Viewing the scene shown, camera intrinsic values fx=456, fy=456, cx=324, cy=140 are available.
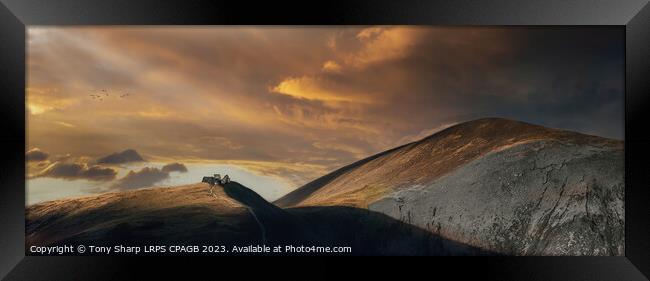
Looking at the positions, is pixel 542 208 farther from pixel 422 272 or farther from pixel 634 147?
pixel 422 272

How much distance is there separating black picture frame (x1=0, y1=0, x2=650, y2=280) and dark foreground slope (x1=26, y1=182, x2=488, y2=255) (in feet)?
0.55

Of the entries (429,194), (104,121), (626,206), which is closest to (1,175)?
(104,121)

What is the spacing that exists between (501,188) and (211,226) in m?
2.40

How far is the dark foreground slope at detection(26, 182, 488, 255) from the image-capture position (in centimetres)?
372

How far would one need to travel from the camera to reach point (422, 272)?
370 cm

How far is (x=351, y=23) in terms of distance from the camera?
12.0 ft

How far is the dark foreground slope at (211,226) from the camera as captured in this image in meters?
3.72

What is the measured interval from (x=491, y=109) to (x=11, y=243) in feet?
13.2

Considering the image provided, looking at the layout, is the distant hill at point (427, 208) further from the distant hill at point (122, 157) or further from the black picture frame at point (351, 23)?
the distant hill at point (122, 157)

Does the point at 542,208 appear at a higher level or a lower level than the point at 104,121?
lower

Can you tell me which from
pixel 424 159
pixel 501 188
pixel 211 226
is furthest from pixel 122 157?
pixel 501 188

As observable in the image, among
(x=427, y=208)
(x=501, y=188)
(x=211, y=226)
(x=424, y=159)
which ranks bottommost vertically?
(x=211, y=226)

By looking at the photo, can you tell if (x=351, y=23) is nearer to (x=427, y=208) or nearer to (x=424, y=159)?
(x=424, y=159)

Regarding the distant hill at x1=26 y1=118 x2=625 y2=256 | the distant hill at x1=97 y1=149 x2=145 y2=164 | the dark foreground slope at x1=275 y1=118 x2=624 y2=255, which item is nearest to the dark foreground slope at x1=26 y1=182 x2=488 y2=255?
the distant hill at x1=26 y1=118 x2=625 y2=256
